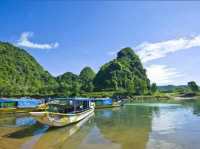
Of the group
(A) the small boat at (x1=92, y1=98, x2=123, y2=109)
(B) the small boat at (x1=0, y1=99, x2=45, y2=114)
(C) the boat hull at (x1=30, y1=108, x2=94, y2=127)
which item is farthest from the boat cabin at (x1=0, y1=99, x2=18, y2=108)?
(A) the small boat at (x1=92, y1=98, x2=123, y2=109)

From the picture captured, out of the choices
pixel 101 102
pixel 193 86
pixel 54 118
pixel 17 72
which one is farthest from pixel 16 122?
pixel 193 86

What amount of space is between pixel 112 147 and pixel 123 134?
5.65m

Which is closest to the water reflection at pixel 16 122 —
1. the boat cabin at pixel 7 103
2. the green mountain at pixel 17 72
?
the boat cabin at pixel 7 103

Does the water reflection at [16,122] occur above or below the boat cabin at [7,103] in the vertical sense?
below

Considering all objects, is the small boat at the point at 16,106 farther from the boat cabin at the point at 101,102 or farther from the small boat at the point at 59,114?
the boat cabin at the point at 101,102

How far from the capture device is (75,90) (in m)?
119

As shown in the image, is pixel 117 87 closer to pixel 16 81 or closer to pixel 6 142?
pixel 16 81

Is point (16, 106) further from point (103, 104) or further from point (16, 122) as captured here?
point (103, 104)

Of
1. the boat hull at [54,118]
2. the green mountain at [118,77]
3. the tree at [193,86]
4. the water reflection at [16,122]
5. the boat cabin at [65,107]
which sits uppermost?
the green mountain at [118,77]

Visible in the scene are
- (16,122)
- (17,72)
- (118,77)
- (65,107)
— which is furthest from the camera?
(118,77)

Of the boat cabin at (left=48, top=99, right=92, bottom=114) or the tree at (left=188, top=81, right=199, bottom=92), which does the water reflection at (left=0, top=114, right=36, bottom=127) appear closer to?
the boat cabin at (left=48, top=99, right=92, bottom=114)

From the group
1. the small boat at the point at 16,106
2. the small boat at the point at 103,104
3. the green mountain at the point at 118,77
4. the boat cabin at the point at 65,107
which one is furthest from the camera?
the green mountain at the point at 118,77

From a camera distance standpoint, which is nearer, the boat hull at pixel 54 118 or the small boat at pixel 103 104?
the boat hull at pixel 54 118

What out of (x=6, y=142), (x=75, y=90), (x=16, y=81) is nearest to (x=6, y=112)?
(x=6, y=142)
